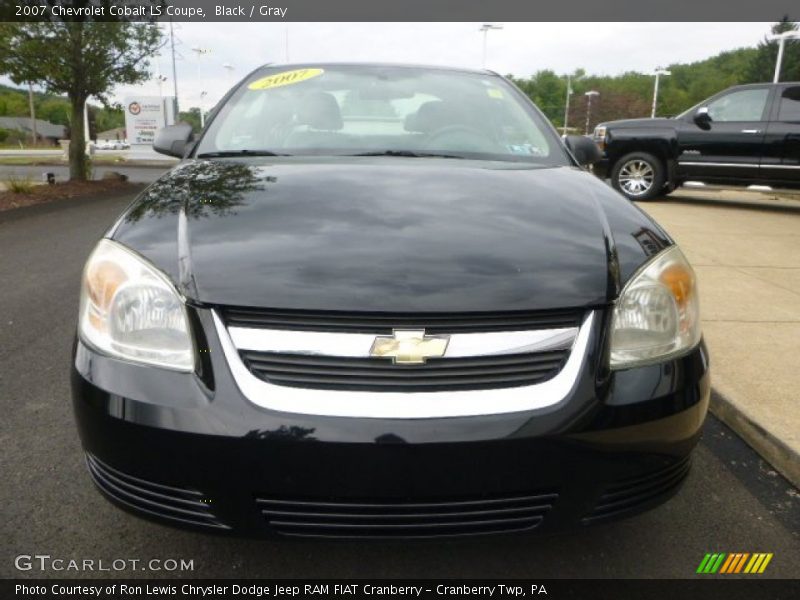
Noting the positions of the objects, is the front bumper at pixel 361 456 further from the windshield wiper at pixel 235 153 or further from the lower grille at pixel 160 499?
the windshield wiper at pixel 235 153

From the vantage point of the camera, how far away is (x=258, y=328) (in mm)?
1612

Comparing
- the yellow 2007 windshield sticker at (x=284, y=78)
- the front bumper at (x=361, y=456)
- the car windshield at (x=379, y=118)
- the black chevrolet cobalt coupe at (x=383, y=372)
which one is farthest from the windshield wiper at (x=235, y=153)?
the front bumper at (x=361, y=456)

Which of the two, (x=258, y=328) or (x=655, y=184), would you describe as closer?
A: (x=258, y=328)

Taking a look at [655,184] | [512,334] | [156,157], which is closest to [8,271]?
[512,334]

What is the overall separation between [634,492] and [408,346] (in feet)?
2.31

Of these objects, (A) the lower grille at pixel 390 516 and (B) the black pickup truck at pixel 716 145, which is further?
(B) the black pickup truck at pixel 716 145

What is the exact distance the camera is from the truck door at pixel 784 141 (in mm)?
9797

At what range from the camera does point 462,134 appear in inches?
114

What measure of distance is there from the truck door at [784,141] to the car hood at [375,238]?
9.03 meters

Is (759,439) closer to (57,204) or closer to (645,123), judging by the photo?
(645,123)

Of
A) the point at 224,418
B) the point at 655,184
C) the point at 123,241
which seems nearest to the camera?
the point at 224,418

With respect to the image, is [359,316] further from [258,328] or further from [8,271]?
[8,271]

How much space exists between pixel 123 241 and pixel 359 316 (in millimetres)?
723

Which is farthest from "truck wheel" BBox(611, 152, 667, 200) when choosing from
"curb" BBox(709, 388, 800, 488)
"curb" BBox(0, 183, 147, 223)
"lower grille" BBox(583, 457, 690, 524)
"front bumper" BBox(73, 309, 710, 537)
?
"front bumper" BBox(73, 309, 710, 537)
